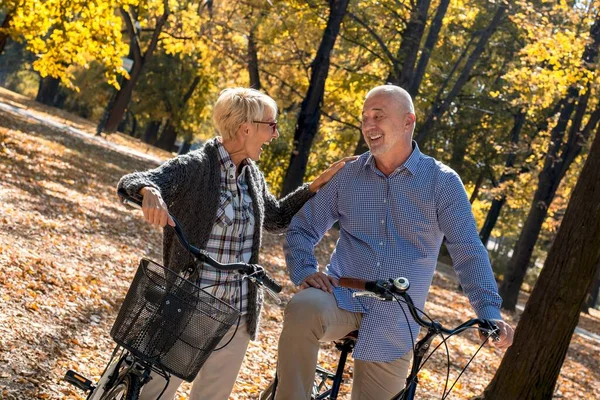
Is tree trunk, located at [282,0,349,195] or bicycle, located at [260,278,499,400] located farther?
tree trunk, located at [282,0,349,195]

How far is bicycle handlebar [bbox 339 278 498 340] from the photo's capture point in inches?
148

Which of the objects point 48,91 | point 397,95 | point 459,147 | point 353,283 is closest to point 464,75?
point 459,147

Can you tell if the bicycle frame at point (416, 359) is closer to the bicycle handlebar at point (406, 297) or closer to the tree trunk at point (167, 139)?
the bicycle handlebar at point (406, 297)

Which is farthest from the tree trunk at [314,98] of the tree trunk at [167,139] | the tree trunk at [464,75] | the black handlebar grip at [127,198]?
the tree trunk at [167,139]

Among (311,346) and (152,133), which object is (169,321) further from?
(152,133)

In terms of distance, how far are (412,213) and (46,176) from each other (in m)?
14.7

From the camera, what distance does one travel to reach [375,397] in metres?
4.54

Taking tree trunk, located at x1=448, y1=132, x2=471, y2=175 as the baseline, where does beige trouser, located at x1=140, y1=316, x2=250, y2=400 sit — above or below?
below

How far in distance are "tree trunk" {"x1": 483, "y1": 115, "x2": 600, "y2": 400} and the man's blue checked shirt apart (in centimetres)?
444

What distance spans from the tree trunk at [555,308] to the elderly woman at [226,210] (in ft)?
15.1

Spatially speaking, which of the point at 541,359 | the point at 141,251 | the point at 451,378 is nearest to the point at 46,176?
the point at 141,251

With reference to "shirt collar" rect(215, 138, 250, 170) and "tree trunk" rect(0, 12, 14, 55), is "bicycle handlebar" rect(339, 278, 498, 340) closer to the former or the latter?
"shirt collar" rect(215, 138, 250, 170)

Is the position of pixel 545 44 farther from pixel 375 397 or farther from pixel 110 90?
pixel 110 90

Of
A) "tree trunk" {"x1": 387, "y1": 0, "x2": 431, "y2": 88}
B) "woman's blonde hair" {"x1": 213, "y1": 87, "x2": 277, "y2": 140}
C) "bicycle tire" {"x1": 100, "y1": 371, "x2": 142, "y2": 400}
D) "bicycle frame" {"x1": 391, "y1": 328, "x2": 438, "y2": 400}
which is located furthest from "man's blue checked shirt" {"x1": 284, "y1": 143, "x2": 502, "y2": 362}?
"tree trunk" {"x1": 387, "y1": 0, "x2": 431, "y2": 88}
